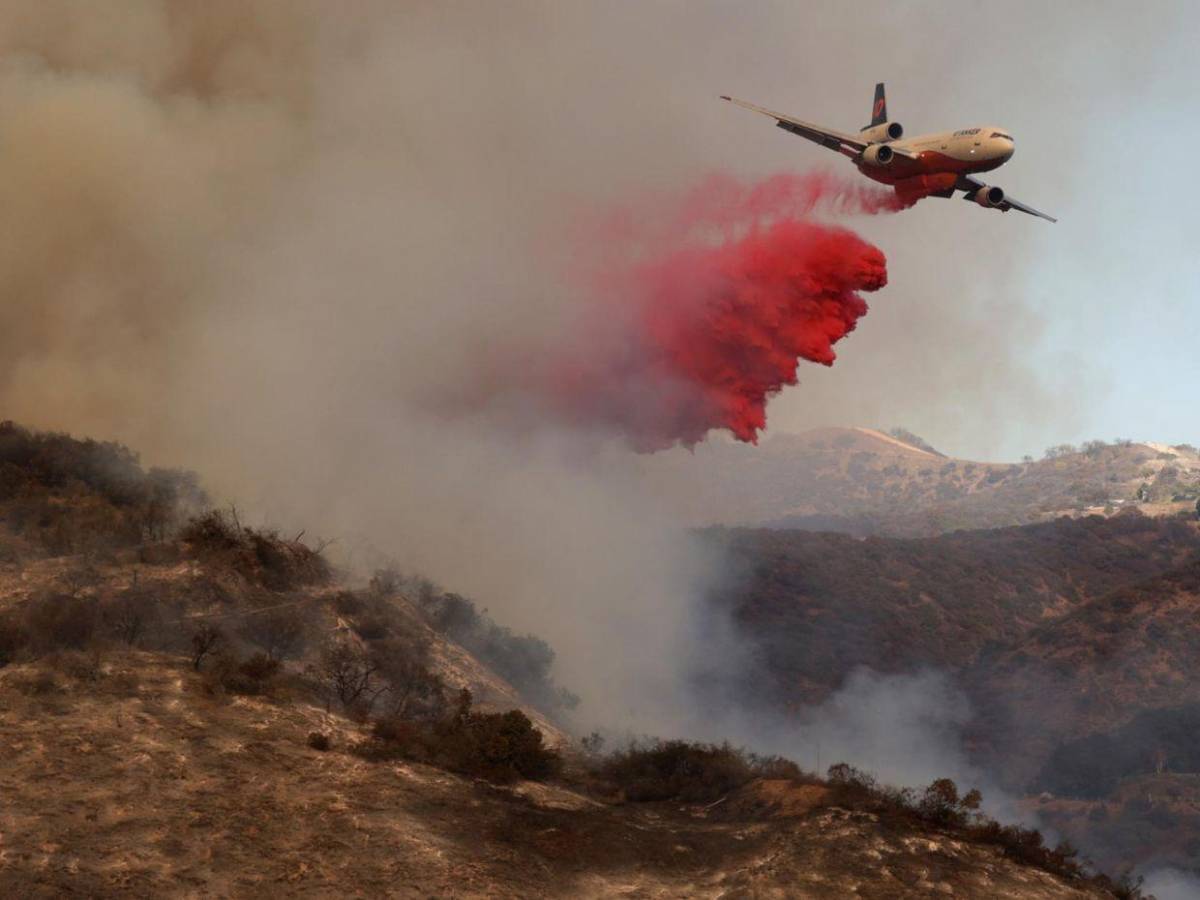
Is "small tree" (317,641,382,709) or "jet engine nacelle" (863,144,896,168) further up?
"jet engine nacelle" (863,144,896,168)

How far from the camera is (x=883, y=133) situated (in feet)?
130

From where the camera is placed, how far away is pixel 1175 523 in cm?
12006

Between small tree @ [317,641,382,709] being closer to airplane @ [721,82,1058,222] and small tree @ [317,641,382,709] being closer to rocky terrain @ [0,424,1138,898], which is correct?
rocky terrain @ [0,424,1138,898]

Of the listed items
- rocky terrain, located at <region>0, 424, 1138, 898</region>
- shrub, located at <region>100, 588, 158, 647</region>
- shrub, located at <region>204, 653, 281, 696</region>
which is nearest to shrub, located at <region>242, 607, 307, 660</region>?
rocky terrain, located at <region>0, 424, 1138, 898</region>

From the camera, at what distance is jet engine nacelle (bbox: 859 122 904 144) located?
130ft

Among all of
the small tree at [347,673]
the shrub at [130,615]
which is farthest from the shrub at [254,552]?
the small tree at [347,673]

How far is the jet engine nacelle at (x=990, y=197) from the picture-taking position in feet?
129

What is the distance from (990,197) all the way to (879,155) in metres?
4.93

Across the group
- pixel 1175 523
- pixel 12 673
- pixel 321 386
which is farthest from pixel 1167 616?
pixel 12 673

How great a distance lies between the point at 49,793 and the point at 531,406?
124 feet

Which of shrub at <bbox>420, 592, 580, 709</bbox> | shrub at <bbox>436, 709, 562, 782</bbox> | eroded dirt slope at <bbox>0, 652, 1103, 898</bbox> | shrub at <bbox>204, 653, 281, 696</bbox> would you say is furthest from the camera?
shrub at <bbox>420, 592, 580, 709</bbox>

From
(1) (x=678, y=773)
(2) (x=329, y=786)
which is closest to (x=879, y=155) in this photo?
(1) (x=678, y=773)

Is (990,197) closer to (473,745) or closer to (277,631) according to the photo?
(473,745)

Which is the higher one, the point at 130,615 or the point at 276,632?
the point at 276,632
